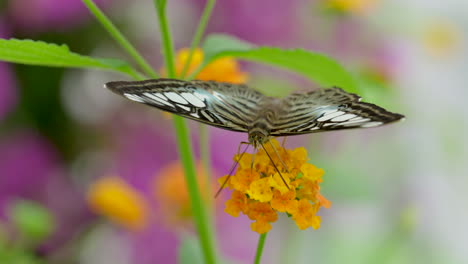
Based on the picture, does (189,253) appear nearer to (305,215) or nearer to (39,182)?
(305,215)

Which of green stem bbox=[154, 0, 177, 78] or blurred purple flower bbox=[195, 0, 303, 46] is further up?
blurred purple flower bbox=[195, 0, 303, 46]

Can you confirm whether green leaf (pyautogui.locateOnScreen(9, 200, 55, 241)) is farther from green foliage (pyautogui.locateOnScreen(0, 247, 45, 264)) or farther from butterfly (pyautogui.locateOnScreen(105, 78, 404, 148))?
butterfly (pyautogui.locateOnScreen(105, 78, 404, 148))

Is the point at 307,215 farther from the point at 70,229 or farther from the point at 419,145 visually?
the point at 419,145

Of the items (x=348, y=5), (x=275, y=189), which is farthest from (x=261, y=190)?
(x=348, y=5)

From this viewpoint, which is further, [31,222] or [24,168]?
[24,168]

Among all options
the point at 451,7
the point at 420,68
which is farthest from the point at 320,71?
the point at 451,7

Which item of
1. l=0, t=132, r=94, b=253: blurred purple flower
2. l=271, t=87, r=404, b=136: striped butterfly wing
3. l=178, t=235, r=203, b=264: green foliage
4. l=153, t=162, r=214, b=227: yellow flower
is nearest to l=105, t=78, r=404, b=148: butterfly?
l=271, t=87, r=404, b=136: striped butterfly wing
